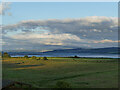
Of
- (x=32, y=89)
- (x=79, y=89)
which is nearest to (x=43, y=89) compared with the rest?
(x=32, y=89)

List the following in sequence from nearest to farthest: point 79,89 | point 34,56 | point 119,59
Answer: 1. point 79,89
2. point 119,59
3. point 34,56

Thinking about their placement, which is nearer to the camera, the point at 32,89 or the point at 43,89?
the point at 32,89

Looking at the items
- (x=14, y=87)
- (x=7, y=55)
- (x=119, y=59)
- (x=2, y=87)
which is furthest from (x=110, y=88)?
(x=7, y=55)

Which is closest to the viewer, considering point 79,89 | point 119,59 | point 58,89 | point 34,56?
point 58,89

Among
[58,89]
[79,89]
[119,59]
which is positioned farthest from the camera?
[119,59]

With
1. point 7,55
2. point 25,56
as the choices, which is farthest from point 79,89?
point 7,55

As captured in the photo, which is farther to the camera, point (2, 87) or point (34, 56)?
point (34, 56)

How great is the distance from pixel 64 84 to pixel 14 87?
88.0 inches

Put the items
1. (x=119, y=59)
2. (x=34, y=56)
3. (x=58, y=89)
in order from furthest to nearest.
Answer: (x=34, y=56) < (x=119, y=59) < (x=58, y=89)

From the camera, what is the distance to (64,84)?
5828mm

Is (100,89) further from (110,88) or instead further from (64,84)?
(64,84)

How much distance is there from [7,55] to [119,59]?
658 inches

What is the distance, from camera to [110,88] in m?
6.45

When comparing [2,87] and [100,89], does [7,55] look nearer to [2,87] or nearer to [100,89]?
[2,87]
